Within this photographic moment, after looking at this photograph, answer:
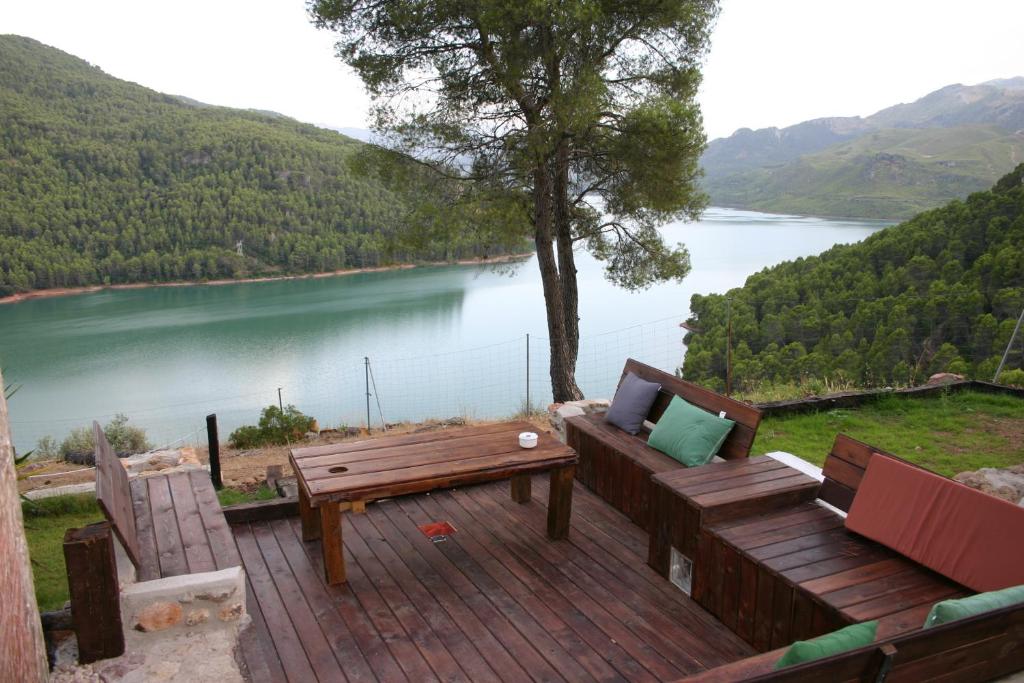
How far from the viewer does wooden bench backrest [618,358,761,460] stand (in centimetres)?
308

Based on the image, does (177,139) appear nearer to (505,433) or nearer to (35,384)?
(35,384)

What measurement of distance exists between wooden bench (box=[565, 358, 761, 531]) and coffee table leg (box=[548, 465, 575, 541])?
38 cm

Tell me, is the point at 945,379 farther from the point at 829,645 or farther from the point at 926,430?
the point at 829,645

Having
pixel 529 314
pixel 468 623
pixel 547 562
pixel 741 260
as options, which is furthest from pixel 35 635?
pixel 741 260

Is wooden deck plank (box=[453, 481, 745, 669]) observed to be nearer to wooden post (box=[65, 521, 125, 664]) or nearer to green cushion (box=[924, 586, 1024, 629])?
green cushion (box=[924, 586, 1024, 629])

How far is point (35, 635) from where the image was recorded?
171 cm

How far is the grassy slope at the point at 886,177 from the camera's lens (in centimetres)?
4206

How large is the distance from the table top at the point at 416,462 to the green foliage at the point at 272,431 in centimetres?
307

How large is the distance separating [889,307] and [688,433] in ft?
34.1

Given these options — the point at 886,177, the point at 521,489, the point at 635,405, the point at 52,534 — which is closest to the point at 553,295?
the point at 635,405

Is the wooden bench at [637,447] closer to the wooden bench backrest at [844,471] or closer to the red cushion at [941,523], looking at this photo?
the wooden bench backrest at [844,471]

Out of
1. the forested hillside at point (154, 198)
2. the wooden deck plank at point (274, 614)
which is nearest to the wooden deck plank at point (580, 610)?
the wooden deck plank at point (274, 614)

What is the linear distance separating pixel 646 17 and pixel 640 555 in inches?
180

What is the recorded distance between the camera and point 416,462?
2.99 m
